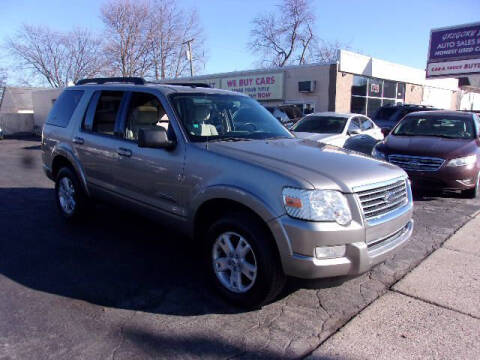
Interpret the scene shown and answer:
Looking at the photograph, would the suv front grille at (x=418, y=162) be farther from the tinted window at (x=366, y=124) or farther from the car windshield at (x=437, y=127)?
the tinted window at (x=366, y=124)

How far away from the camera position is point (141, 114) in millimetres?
4363

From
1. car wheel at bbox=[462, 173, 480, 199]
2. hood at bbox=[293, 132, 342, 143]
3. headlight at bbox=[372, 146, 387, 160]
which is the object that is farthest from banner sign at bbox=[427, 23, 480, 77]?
headlight at bbox=[372, 146, 387, 160]

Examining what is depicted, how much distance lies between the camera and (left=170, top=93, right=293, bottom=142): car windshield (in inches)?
→ 148

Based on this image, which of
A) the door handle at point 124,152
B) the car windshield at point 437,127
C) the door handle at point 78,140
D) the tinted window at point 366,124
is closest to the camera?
the door handle at point 124,152

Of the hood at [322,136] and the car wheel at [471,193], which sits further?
the hood at [322,136]

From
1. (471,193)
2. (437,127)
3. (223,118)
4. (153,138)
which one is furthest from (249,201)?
(437,127)

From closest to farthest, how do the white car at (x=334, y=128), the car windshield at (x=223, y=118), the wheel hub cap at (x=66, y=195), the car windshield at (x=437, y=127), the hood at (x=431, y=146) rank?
the car windshield at (x=223, y=118) → the wheel hub cap at (x=66, y=195) → the hood at (x=431, y=146) → the car windshield at (x=437, y=127) → the white car at (x=334, y=128)

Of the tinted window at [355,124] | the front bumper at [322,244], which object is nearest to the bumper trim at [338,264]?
the front bumper at [322,244]

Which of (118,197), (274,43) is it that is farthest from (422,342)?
(274,43)

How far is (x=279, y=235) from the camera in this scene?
2771mm

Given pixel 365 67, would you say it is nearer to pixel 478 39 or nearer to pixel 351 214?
pixel 478 39

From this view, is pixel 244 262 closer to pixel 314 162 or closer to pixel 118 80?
pixel 314 162

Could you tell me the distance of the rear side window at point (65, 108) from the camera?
524 centimetres

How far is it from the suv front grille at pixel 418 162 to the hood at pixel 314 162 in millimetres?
3580
